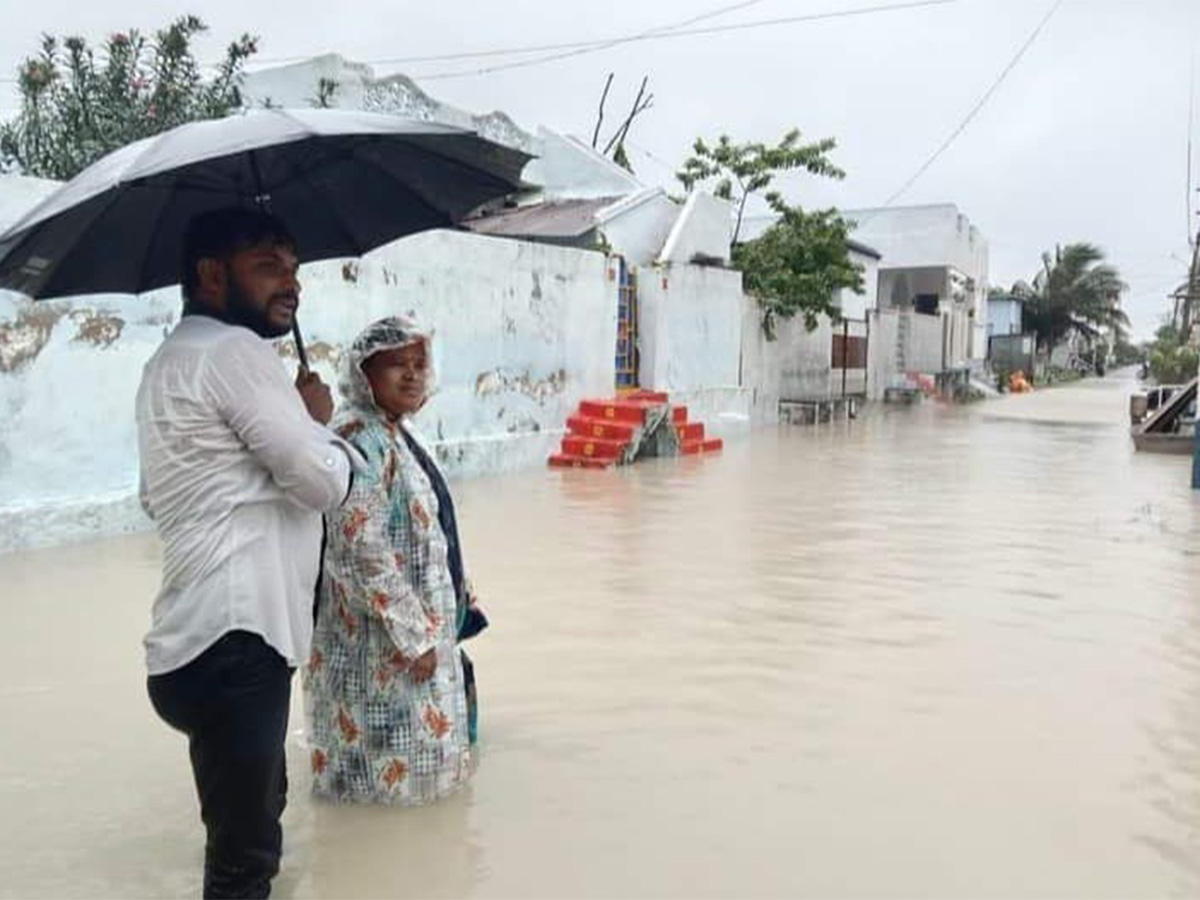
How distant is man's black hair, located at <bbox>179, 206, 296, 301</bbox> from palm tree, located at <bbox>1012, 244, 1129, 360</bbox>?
52584 millimetres

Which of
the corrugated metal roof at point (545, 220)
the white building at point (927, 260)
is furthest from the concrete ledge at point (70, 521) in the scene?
the white building at point (927, 260)

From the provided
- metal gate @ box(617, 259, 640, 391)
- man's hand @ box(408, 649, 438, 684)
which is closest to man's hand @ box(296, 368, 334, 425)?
man's hand @ box(408, 649, 438, 684)

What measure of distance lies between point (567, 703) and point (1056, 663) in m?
2.19

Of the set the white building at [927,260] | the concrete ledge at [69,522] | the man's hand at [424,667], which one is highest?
the white building at [927,260]

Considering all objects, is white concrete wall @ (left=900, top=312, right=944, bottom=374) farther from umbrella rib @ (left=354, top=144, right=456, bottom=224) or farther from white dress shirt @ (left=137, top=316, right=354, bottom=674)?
white dress shirt @ (left=137, top=316, right=354, bottom=674)

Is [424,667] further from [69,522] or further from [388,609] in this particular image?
[69,522]

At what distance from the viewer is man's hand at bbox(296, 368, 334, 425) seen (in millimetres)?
2559

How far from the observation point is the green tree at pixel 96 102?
1022 centimetres

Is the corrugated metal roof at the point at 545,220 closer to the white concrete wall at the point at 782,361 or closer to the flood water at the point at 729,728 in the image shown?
the white concrete wall at the point at 782,361

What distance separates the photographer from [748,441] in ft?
51.6

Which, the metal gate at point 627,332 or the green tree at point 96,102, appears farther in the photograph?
the metal gate at point 627,332

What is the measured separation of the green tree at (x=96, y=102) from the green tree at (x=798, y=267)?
10336 millimetres

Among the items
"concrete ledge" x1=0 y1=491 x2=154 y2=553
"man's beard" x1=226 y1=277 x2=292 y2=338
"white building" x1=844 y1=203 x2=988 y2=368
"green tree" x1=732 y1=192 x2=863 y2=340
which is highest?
"white building" x1=844 y1=203 x2=988 y2=368

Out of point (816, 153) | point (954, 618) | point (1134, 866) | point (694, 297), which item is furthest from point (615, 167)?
point (1134, 866)
